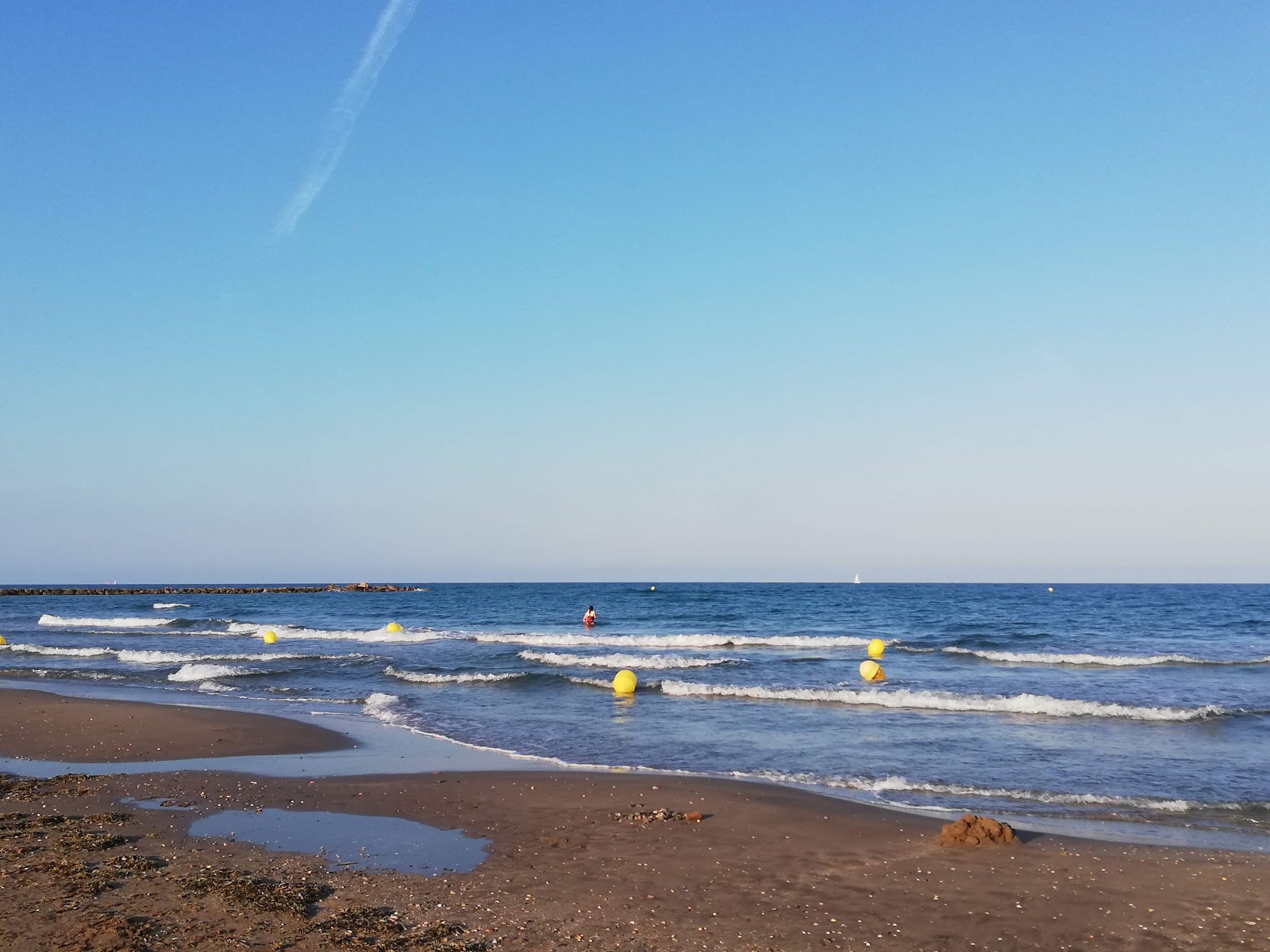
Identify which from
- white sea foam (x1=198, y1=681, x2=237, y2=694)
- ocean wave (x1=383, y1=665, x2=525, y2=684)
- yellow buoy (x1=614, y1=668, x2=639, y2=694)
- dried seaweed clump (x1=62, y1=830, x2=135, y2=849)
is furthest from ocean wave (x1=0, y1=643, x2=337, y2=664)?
dried seaweed clump (x1=62, y1=830, x2=135, y2=849)


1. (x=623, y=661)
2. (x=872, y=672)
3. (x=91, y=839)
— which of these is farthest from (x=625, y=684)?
(x=91, y=839)

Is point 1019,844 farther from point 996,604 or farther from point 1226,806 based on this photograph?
point 996,604

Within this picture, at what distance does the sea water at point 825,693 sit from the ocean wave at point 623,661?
0.50 ft

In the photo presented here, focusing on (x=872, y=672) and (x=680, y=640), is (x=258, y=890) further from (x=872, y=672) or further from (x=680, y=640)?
(x=680, y=640)

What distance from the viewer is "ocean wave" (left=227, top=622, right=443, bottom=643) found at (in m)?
42.5

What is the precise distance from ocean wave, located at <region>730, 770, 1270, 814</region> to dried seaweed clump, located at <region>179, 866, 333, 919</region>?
24.6 ft

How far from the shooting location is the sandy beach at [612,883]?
7125mm

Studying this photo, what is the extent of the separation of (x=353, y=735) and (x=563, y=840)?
8.63 metres

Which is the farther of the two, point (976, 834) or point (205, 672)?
point (205, 672)

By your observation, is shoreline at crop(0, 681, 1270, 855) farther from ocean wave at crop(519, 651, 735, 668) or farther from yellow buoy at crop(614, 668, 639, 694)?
ocean wave at crop(519, 651, 735, 668)

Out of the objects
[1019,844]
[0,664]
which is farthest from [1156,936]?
[0,664]

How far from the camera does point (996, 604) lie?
75000 mm

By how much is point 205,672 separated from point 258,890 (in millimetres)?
22497

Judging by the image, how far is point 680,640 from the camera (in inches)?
1613
